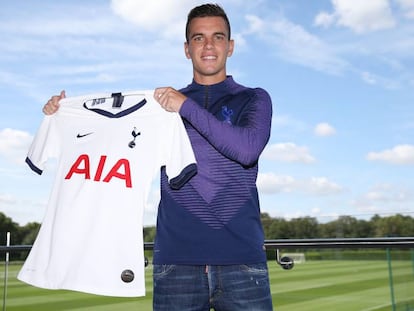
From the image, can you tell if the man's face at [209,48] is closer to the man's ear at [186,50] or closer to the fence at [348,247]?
the man's ear at [186,50]

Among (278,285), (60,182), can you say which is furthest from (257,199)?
(278,285)

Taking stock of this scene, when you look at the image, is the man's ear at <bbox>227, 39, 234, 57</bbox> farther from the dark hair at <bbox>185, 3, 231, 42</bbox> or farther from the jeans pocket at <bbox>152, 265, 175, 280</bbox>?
the jeans pocket at <bbox>152, 265, 175, 280</bbox>

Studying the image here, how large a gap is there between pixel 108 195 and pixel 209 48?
0.55 meters

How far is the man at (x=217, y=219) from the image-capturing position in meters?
1.56

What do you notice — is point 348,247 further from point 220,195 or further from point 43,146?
point 43,146

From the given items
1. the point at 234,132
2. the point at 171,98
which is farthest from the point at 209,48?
the point at 234,132

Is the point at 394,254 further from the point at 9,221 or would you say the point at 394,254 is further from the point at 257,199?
the point at 9,221

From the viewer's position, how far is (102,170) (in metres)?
1.83

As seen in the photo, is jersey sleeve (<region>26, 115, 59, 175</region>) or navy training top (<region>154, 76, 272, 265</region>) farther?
jersey sleeve (<region>26, 115, 59, 175</region>)

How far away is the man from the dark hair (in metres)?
0.26

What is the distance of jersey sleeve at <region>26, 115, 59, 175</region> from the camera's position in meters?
2.07

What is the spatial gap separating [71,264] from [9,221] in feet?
106

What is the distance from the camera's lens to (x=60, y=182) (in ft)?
6.17

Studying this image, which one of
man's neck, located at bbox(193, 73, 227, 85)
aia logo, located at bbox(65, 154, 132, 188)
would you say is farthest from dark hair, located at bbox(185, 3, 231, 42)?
aia logo, located at bbox(65, 154, 132, 188)
